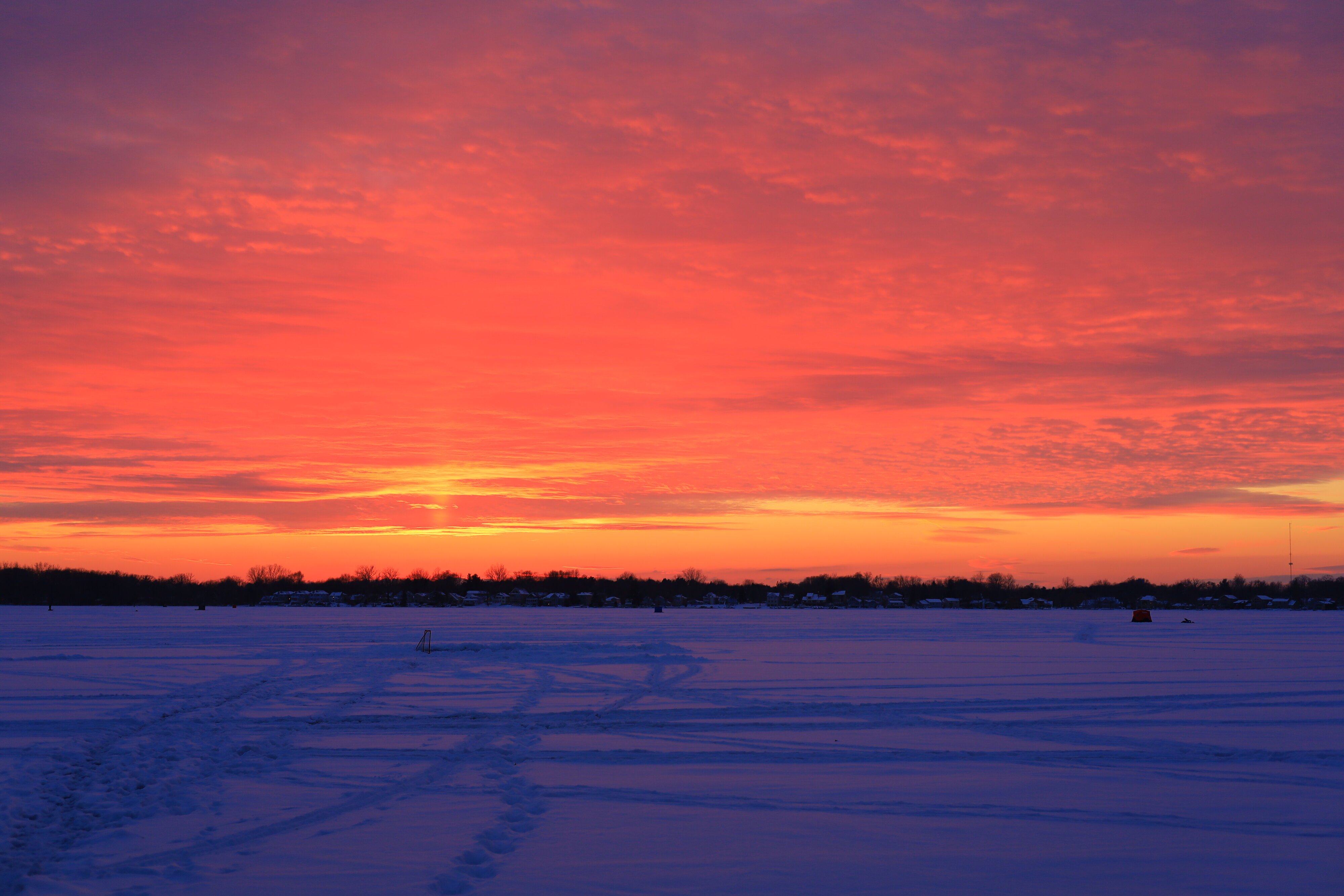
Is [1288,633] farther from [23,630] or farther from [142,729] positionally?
[23,630]

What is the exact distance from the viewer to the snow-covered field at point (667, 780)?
326 inches

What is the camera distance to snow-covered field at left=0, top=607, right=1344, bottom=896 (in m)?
8.27

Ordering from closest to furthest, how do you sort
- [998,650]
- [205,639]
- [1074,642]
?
[998,650], [205,639], [1074,642]

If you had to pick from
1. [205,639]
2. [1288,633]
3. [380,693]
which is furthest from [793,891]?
[1288,633]

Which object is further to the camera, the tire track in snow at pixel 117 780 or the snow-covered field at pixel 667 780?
the tire track in snow at pixel 117 780

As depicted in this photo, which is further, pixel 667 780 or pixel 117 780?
pixel 667 780

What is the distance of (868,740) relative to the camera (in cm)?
1510

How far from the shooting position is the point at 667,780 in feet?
39.8

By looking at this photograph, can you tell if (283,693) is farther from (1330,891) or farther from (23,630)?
(23,630)

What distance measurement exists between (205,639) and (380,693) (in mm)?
25641

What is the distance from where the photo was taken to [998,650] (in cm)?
3831

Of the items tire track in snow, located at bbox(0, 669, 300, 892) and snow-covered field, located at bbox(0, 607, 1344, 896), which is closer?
snow-covered field, located at bbox(0, 607, 1344, 896)

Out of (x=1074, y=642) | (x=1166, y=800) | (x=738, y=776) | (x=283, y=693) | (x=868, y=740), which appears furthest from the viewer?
(x=1074, y=642)

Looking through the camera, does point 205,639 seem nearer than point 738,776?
No
